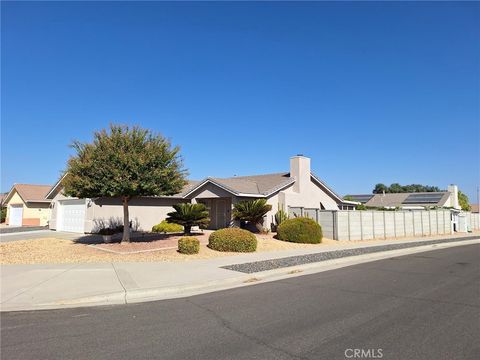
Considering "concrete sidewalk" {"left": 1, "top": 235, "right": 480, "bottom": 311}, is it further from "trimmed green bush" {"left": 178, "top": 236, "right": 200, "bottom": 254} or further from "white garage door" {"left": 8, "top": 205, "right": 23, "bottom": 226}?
"white garage door" {"left": 8, "top": 205, "right": 23, "bottom": 226}

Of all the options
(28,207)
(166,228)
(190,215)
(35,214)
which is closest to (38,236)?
(166,228)

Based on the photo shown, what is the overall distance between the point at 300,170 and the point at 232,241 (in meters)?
13.2

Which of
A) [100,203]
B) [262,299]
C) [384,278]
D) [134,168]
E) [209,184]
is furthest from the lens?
[209,184]

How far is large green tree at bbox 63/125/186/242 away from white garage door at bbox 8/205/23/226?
27213mm

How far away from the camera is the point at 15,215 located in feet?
135

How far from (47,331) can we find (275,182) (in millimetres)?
22987

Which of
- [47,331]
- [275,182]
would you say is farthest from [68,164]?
[275,182]

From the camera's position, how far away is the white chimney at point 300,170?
2841 centimetres

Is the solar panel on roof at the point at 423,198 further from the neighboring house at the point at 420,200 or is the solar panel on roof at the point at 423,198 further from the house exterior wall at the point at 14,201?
the house exterior wall at the point at 14,201

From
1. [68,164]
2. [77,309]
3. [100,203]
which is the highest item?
[68,164]

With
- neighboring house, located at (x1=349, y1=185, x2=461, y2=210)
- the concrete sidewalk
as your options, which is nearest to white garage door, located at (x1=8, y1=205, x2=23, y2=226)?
the concrete sidewalk

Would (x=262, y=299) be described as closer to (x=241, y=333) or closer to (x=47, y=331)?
(x=241, y=333)

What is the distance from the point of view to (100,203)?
24.7 metres

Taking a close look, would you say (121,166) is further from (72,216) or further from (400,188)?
(400,188)
